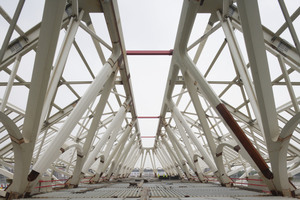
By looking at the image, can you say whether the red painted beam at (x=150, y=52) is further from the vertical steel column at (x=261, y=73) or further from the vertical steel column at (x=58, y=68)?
the vertical steel column at (x=261, y=73)

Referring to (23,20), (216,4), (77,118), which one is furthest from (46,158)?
(216,4)

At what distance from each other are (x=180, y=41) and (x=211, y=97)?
4366 millimetres

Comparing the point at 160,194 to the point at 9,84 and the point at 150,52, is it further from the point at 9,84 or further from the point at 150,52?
the point at 150,52

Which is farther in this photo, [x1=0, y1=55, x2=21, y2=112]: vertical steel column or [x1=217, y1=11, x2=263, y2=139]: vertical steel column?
[x1=0, y1=55, x2=21, y2=112]: vertical steel column

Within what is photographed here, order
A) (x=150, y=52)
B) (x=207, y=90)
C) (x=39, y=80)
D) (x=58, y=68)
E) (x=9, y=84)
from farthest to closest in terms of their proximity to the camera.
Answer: (x=150, y=52) < (x=207, y=90) < (x=9, y=84) < (x=58, y=68) < (x=39, y=80)

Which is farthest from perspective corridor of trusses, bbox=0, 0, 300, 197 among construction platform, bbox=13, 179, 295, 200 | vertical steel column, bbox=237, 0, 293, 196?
construction platform, bbox=13, 179, 295, 200

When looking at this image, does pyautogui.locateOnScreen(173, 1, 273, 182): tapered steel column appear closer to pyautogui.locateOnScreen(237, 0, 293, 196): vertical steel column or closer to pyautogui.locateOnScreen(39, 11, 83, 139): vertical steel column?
pyautogui.locateOnScreen(237, 0, 293, 196): vertical steel column

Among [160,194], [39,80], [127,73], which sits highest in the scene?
[127,73]

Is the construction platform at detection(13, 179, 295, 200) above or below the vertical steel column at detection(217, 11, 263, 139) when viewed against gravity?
below

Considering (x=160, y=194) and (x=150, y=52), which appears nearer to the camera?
(x=160, y=194)

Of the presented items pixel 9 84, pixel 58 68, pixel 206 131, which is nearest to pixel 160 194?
pixel 206 131

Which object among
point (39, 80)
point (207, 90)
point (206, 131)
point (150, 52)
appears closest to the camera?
point (39, 80)

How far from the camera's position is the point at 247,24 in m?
7.32

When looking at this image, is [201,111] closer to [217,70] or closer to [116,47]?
[217,70]
